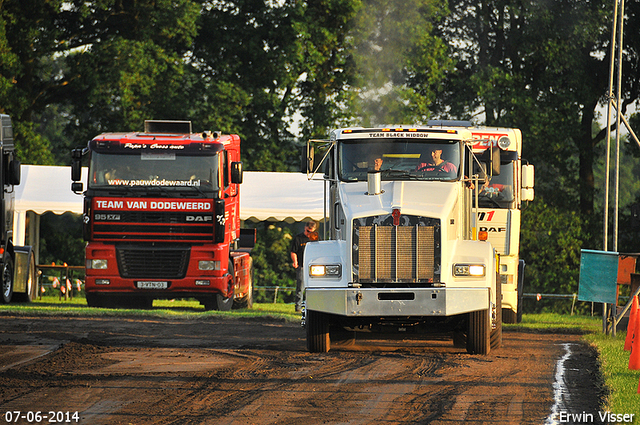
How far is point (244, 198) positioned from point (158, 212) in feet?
21.7

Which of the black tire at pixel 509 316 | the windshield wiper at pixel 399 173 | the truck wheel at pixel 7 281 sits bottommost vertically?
the black tire at pixel 509 316

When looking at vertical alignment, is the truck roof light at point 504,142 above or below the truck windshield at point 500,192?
above

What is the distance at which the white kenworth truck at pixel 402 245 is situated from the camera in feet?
39.5

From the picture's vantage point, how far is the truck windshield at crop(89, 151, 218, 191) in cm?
1934

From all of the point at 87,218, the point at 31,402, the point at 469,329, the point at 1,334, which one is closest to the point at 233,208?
the point at 87,218

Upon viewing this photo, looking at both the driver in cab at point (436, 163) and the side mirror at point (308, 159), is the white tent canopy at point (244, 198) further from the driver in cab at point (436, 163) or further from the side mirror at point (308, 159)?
the driver in cab at point (436, 163)

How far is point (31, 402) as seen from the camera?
8609 millimetres

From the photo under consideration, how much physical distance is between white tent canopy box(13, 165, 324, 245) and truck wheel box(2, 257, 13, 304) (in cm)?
318

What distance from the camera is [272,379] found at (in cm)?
1037

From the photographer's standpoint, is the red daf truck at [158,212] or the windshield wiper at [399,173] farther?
the red daf truck at [158,212]

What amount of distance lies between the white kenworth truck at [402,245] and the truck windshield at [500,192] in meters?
4.29

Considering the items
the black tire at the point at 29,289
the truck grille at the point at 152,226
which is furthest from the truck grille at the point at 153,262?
the black tire at the point at 29,289

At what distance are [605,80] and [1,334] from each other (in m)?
28.2

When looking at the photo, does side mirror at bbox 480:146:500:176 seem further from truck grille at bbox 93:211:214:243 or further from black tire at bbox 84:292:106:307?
black tire at bbox 84:292:106:307
